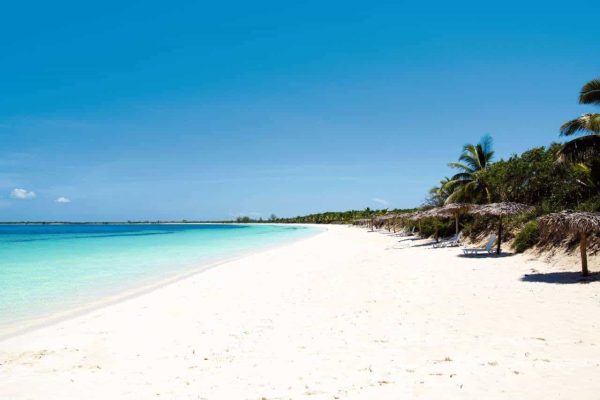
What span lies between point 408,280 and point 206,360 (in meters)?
6.72

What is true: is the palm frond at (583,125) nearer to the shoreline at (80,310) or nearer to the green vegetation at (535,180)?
the green vegetation at (535,180)

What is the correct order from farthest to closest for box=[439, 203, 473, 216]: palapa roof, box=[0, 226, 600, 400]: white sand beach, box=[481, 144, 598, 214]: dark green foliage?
box=[439, 203, 473, 216]: palapa roof
box=[481, 144, 598, 214]: dark green foliage
box=[0, 226, 600, 400]: white sand beach

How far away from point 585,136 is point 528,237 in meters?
3.83

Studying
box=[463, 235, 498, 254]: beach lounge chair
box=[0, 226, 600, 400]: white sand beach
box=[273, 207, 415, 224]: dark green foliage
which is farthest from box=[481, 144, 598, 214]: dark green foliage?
box=[273, 207, 415, 224]: dark green foliage

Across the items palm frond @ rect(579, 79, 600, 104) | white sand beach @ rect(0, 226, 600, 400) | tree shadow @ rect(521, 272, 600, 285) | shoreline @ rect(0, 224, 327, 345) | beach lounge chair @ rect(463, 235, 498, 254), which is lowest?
shoreline @ rect(0, 224, 327, 345)

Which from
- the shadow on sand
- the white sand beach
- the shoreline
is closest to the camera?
the white sand beach

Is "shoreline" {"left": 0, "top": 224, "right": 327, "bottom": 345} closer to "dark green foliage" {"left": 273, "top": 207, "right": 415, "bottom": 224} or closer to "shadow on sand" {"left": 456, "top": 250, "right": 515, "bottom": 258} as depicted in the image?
"shadow on sand" {"left": 456, "top": 250, "right": 515, "bottom": 258}

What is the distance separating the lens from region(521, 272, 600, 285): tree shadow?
363 inches

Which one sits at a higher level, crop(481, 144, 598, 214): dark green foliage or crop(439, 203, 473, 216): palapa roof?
crop(481, 144, 598, 214): dark green foliage

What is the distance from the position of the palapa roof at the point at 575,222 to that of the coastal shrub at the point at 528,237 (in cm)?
466

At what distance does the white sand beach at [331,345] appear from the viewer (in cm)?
425

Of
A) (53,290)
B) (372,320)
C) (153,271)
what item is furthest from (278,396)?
(153,271)

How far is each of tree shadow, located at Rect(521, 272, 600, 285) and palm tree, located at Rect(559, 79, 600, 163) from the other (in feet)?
12.3

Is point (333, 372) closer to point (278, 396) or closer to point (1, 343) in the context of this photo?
point (278, 396)
